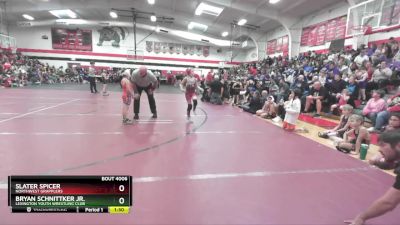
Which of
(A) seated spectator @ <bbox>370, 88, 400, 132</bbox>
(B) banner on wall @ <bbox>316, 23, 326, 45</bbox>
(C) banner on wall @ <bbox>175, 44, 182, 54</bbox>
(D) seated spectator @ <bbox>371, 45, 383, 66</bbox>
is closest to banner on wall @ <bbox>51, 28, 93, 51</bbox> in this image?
(C) banner on wall @ <bbox>175, 44, 182, 54</bbox>

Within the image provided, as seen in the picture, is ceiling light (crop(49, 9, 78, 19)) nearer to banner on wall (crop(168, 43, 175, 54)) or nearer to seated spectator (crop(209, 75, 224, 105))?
banner on wall (crop(168, 43, 175, 54))

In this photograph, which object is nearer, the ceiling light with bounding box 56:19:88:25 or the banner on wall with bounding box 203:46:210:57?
A: the ceiling light with bounding box 56:19:88:25

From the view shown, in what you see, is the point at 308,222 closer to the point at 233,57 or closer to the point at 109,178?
the point at 109,178

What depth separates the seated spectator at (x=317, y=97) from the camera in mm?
7642

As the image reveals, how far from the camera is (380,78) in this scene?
7406 millimetres

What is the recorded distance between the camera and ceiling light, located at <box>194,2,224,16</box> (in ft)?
60.5

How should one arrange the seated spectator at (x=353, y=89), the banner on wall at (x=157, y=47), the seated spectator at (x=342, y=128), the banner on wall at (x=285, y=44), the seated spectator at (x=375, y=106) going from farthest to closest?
the banner on wall at (x=157, y=47), the banner on wall at (x=285, y=44), the seated spectator at (x=353, y=89), the seated spectator at (x=375, y=106), the seated spectator at (x=342, y=128)

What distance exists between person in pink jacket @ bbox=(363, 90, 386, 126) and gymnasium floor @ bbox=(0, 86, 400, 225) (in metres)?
1.75

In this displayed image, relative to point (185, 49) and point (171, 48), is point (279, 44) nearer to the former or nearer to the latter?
point (185, 49)

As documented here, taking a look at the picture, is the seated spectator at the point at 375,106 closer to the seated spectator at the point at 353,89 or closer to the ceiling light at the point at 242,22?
the seated spectator at the point at 353,89

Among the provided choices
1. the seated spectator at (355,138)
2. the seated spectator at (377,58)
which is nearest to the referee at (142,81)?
the seated spectator at (355,138)

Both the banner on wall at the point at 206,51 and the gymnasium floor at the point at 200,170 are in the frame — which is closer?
the gymnasium floor at the point at 200,170

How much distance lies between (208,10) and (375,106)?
1610 centimetres

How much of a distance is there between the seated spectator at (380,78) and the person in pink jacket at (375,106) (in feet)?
5.64
